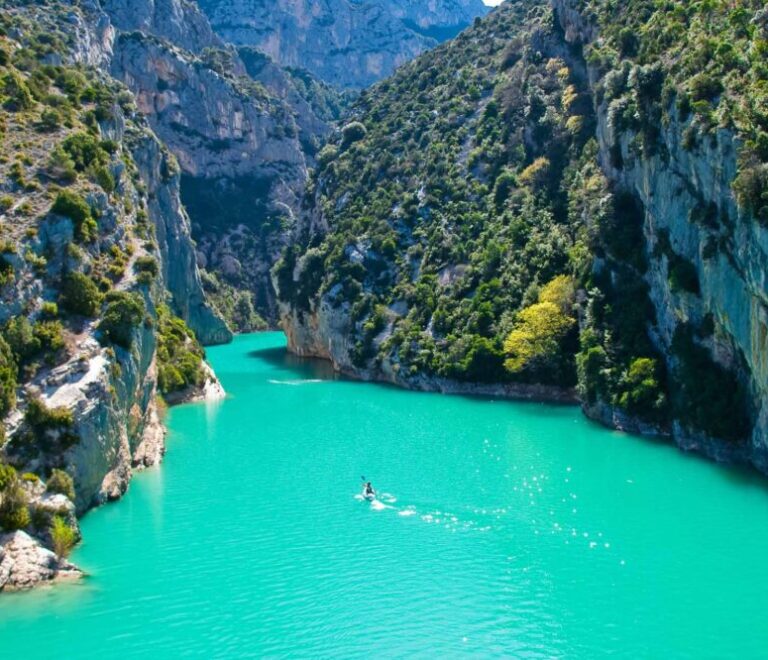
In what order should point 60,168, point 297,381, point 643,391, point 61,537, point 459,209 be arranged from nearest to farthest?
point 61,537, point 60,168, point 643,391, point 297,381, point 459,209

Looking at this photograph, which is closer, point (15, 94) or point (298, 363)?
point (15, 94)

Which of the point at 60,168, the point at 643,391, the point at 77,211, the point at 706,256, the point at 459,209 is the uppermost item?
the point at 459,209

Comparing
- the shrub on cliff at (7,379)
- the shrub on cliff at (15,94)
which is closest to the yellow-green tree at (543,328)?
the shrub on cliff at (15,94)

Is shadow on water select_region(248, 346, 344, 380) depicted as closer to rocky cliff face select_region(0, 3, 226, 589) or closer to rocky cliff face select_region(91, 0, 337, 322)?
rocky cliff face select_region(0, 3, 226, 589)

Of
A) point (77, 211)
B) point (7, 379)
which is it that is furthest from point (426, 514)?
point (77, 211)

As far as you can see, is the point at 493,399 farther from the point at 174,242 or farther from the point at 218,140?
the point at 218,140

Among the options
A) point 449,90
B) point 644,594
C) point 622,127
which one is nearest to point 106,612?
point 644,594

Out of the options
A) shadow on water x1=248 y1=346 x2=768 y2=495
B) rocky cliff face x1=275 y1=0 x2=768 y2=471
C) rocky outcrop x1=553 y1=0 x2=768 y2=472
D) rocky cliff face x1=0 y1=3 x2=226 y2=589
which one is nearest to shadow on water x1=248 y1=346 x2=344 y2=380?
shadow on water x1=248 y1=346 x2=768 y2=495

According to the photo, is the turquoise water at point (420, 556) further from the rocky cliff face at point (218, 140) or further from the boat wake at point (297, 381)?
the rocky cliff face at point (218, 140)
